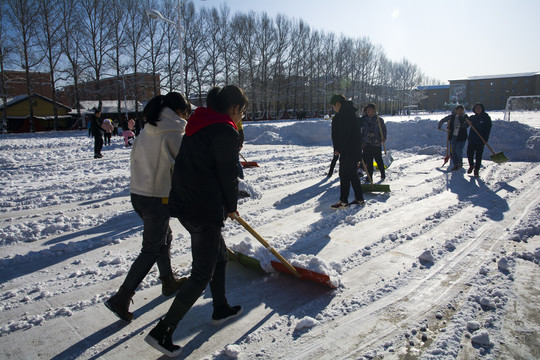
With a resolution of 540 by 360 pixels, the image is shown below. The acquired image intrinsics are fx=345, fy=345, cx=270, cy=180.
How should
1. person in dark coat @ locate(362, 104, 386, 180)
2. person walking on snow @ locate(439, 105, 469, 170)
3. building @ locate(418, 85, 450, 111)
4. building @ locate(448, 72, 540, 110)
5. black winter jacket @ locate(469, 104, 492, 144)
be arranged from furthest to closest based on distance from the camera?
building @ locate(418, 85, 450, 111), building @ locate(448, 72, 540, 110), person walking on snow @ locate(439, 105, 469, 170), black winter jacket @ locate(469, 104, 492, 144), person in dark coat @ locate(362, 104, 386, 180)

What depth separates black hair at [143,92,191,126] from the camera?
2425 millimetres

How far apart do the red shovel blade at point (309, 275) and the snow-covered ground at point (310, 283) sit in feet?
0.21

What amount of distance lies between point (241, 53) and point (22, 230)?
146 ft

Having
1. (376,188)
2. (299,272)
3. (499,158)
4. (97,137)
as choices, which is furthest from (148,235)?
(97,137)

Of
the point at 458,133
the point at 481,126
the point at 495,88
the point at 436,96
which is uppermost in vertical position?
the point at 436,96

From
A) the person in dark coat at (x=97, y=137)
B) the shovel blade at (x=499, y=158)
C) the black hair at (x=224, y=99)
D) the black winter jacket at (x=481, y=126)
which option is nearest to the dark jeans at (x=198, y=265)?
the black hair at (x=224, y=99)

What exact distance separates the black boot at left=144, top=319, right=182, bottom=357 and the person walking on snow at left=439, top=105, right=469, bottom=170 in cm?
859

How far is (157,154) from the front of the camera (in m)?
2.45

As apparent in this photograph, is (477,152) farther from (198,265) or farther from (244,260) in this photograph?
(198,265)

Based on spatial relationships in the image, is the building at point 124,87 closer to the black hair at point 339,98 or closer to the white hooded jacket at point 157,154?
the black hair at point 339,98

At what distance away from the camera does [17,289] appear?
3043 millimetres

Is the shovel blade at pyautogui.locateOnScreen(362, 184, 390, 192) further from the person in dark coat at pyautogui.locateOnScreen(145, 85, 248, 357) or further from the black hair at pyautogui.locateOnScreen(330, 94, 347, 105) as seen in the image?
the person in dark coat at pyautogui.locateOnScreen(145, 85, 248, 357)

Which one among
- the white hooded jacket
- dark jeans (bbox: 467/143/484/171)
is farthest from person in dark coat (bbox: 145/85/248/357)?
dark jeans (bbox: 467/143/484/171)

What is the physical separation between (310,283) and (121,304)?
61.2 inches
